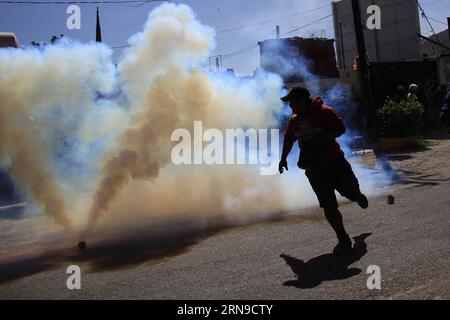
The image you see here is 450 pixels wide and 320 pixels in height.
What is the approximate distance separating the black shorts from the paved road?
0.51 metres

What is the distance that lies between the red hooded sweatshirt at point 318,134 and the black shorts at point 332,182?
2.7 inches

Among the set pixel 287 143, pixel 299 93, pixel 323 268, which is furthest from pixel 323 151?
pixel 323 268

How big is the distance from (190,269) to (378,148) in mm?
9847

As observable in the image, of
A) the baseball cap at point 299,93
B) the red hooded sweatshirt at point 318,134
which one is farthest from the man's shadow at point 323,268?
the baseball cap at point 299,93

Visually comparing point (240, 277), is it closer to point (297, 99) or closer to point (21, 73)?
point (297, 99)

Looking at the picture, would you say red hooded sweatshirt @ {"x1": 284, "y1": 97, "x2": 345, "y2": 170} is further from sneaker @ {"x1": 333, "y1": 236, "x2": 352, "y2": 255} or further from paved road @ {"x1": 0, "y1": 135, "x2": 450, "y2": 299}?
paved road @ {"x1": 0, "y1": 135, "x2": 450, "y2": 299}

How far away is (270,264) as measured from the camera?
4723 millimetres

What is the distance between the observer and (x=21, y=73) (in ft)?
22.1

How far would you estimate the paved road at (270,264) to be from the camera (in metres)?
4.04

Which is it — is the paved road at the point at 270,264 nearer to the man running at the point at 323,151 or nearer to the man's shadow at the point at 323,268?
the man's shadow at the point at 323,268

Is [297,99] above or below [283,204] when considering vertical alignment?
above

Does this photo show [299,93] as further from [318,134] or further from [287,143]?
[287,143]
